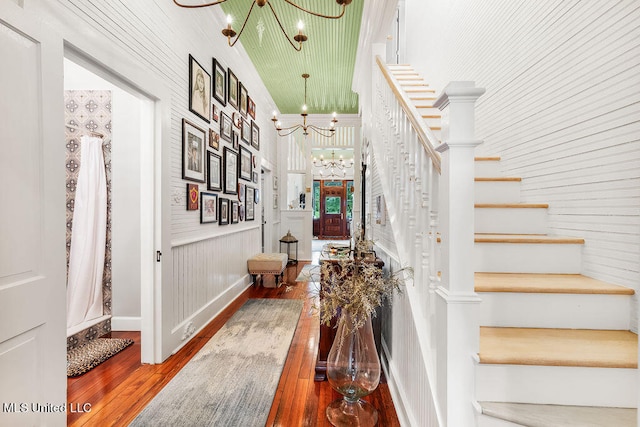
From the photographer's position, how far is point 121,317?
3205mm

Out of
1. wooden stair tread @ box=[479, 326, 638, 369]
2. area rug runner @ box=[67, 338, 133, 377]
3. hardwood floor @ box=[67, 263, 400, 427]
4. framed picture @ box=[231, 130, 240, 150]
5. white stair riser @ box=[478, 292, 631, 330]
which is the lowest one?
Result: hardwood floor @ box=[67, 263, 400, 427]

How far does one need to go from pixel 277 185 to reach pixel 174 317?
195 inches

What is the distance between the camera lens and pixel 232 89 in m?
4.14

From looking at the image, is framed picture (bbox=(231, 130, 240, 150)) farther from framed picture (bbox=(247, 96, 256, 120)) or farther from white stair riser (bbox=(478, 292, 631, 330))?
white stair riser (bbox=(478, 292, 631, 330))

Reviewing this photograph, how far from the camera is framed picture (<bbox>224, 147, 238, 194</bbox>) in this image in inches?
153

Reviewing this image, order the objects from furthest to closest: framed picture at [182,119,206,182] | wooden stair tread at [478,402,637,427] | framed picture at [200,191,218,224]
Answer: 1. framed picture at [200,191,218,224]
2. framed picture at [182,119,206,182]
3. wooden stair tread at [478,402,637,427]

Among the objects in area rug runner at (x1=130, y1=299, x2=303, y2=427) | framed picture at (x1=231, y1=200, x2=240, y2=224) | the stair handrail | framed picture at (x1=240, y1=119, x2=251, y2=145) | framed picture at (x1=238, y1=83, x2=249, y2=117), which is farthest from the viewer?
framed picture at (x1=240, y1=119, x2=251, y2=145)

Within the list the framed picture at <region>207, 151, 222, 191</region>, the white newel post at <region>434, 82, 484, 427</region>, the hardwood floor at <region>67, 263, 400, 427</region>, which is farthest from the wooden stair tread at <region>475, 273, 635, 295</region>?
the framed picture at <region>207, 151, 222, 191</region>

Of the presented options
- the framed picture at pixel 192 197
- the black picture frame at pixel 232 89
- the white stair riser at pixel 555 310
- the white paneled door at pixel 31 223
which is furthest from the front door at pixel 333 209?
the white paneled door at pixel 31 223

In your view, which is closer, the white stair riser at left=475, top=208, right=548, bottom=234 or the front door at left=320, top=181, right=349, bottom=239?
the white stair riser at left=475, top=208, right=548, bottom=234

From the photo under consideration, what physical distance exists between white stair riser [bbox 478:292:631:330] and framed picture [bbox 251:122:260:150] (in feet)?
14.7

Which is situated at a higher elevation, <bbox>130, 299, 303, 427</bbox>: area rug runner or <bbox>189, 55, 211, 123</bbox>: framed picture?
<bbox>189, 55, 211, 123</bbox>: framed picture

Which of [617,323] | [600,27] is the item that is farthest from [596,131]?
[617,323]

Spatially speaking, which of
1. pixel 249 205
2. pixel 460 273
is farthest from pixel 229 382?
pixel 249 205
